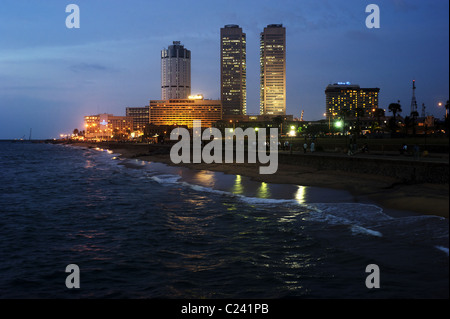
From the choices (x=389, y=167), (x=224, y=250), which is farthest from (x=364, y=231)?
(x=389, y=167)

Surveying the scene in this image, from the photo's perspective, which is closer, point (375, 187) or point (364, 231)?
point (364, 231)

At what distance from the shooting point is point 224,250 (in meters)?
13.0

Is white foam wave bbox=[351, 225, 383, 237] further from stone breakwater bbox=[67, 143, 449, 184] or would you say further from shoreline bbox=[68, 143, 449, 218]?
stone breakwater bbox=[67, 143, 449, 184]

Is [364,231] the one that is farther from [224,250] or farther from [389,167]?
[389,167]

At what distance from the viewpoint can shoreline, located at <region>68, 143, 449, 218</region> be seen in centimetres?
1802

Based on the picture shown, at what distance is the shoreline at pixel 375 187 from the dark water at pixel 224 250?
128 cm

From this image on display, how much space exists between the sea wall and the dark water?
614 centimetres

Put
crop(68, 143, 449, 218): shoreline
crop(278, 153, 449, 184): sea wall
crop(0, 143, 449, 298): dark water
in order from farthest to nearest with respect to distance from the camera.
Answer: crop(278, 153, 449, 184): sea wall, crop(68, 143, 449, 218): shoreline, crop(0, 143, 449, 298): dark water

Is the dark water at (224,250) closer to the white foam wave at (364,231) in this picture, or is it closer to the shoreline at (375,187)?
the white foam wave at (364,231)

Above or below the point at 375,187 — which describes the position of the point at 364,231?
below

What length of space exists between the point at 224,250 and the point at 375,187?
15.3 m

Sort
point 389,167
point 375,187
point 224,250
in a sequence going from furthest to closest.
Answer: point 389,167, point 375,187, point 224,250

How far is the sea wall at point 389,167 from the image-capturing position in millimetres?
23812

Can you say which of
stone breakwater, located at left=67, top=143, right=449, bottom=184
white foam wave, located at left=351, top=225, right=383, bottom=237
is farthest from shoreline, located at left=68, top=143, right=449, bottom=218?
white foam wave, located at left=351, top=225, right=383, bottom=237
